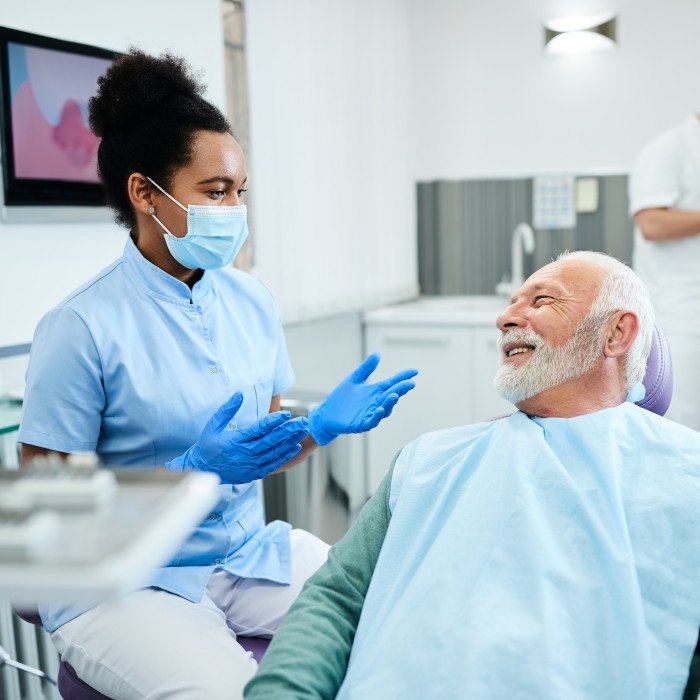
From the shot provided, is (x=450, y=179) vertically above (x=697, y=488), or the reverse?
(x=450, y=179)

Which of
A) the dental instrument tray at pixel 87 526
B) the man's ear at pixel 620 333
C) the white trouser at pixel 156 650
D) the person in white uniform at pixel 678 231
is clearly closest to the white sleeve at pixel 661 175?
the person in white uniform at pixel 678 231

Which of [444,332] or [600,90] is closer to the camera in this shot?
[444,332]

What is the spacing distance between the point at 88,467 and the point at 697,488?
87 centimetres

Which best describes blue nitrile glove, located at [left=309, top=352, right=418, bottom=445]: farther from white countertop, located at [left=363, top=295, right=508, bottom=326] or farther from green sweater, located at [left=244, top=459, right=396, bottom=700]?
white countertop, located at [left=363, top=295, right=508, bottom=326]

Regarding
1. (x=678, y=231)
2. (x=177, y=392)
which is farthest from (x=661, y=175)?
(x=177, y=392)

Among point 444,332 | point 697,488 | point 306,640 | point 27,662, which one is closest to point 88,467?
point 306,640

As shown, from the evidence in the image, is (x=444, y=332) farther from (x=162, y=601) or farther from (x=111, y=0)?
(x=162, y=601)

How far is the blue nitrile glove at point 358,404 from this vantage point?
1.46 m

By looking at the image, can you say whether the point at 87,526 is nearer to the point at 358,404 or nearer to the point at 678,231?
the point at 358,404

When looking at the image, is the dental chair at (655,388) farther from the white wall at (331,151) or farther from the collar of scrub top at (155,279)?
the white wall at (331,151)

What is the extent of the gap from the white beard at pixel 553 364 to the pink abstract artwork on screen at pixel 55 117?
47.4 inches

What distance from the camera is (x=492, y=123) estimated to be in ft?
12.7

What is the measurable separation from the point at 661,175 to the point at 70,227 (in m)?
1.88

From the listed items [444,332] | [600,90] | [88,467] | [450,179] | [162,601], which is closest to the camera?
[88,467]
